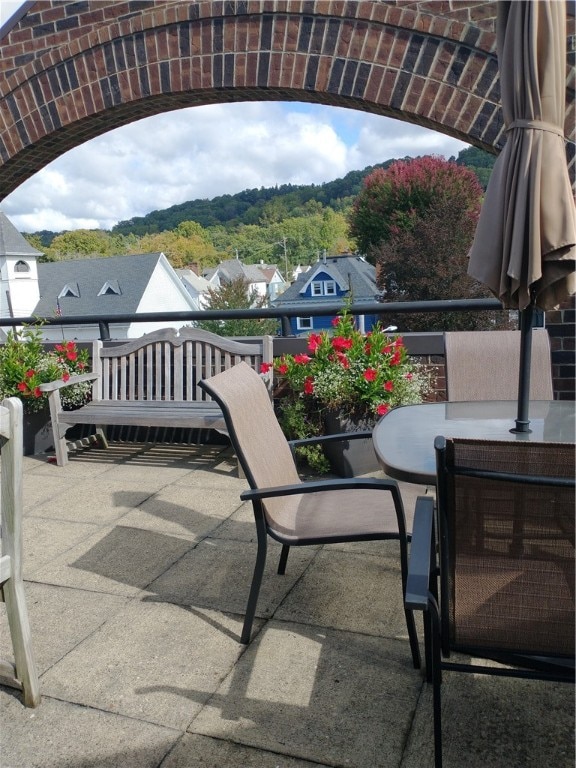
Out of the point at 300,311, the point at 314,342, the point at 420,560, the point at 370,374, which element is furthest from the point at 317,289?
the point at 420,560

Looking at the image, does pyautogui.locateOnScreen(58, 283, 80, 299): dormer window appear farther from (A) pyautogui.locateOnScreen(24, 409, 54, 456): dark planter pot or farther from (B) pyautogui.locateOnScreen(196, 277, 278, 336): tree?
(A) pyautogui.locateOnScreen(24, 409, 54, 456): dark planter pot

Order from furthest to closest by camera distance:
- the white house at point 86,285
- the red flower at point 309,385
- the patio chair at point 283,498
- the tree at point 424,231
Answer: the white house at point 86,285, the tree at point 424,231, the red flower at point 309,385, the patio chair at point 283,498

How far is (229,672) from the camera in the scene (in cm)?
223

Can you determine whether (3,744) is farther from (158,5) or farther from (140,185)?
(140,185)

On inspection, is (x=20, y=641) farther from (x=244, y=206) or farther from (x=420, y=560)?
(x=244, y=206)

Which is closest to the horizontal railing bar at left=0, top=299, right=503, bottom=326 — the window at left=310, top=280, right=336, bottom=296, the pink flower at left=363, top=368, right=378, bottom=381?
the pink flower at left=363, top=368, right=378, bottom=381

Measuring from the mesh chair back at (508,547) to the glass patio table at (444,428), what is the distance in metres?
Result: 0.42

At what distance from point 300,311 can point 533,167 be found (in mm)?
3345

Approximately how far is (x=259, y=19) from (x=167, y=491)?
374cm

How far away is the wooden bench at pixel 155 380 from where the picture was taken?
466 cm

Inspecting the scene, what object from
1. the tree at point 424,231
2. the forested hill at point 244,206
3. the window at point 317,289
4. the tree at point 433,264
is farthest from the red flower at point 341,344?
the forested hill at point 244,206

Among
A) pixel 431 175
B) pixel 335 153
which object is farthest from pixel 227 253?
pixel 431 175

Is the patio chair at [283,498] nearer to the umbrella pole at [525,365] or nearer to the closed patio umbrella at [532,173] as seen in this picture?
the umbrella pole at [525,365]

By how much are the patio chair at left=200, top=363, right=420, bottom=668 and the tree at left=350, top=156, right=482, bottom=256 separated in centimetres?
3864
